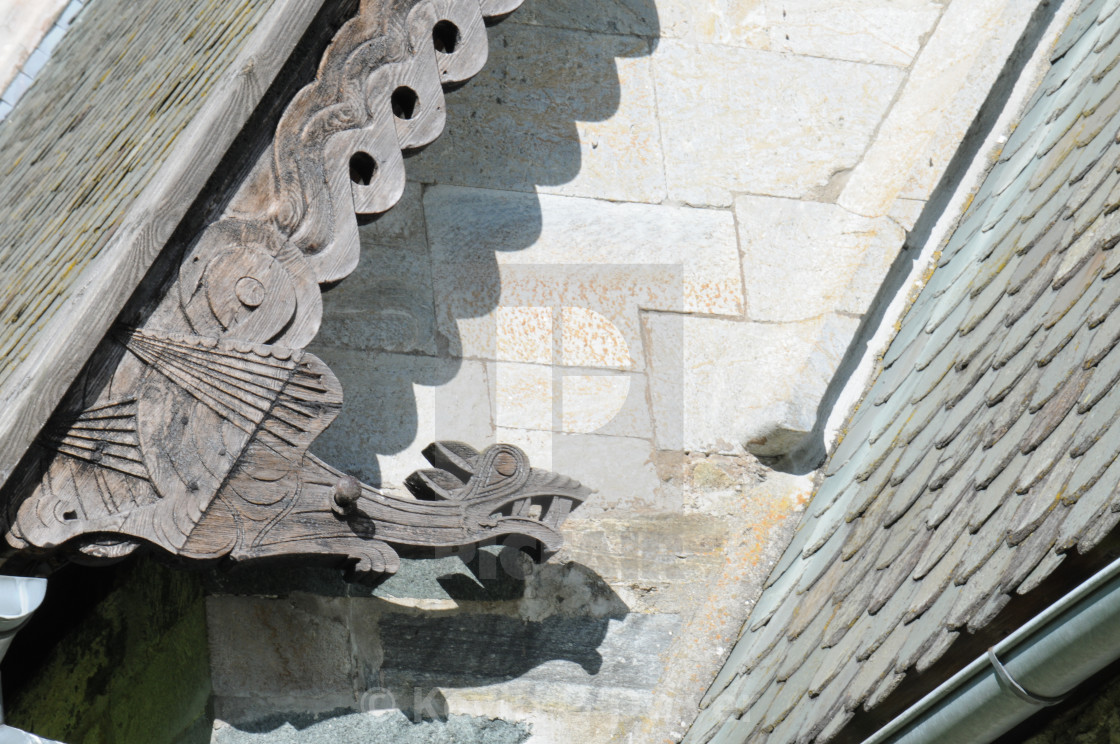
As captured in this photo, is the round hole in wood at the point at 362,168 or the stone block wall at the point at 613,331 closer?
the round hole in wood at the point at 362,168

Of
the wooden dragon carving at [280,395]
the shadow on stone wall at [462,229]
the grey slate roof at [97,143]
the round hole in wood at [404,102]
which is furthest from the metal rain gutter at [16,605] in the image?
the round hole in wood at [404,102]

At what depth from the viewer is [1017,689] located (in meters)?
2.15

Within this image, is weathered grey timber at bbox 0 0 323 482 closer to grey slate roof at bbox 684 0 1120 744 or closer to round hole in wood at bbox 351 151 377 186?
round hole in wood at bbox 351 151 377 186

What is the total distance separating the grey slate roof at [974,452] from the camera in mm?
2297

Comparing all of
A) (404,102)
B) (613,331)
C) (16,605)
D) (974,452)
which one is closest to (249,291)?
(404,102)

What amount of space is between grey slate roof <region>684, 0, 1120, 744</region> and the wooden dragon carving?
2.19ft

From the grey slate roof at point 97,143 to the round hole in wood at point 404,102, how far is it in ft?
1.16

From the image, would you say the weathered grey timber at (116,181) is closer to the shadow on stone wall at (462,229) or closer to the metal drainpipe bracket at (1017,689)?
the shadow on stone wall at (462,229)

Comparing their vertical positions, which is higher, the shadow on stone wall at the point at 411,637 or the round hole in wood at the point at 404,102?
the round hole in wood at the point at 404,102

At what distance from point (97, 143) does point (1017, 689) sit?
279cm

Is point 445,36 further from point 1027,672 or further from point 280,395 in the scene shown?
point 1027,672

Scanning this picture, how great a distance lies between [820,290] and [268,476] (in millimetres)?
1901

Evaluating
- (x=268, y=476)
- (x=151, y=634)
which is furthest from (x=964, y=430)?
(x=151, y=634)

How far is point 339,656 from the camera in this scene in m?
3.69
